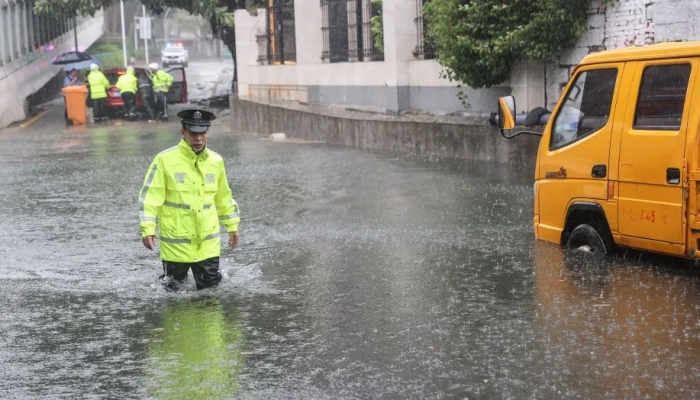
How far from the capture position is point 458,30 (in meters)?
19.9

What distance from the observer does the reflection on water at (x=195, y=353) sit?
6363 millimetres

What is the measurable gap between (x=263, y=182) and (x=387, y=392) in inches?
448

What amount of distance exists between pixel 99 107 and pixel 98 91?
63cm

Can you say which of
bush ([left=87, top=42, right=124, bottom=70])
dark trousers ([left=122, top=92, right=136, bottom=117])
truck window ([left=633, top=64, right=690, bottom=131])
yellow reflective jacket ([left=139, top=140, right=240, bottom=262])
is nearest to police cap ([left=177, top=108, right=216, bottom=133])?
yellow reflective jacket ([left=139, top=140, right=240, bottom=262])

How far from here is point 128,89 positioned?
35.3 metres

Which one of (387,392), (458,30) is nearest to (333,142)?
(458,30)

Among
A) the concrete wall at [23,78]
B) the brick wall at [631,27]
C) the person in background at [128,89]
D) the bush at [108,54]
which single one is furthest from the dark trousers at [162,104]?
the bush at [108,54]

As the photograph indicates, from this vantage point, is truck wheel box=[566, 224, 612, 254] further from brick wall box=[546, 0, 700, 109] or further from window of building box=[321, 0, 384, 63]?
window of building box=[321, 0, 384, 63]

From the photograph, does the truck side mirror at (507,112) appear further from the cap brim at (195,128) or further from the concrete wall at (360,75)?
the concrete wall at (360,75)

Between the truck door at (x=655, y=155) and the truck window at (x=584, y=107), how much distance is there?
321 mm

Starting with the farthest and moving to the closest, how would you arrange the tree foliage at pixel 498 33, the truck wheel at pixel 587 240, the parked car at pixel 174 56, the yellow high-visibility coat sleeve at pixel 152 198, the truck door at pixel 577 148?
the parked car at pixel 174 56 → the tree foliage at pixel 498 33 → the truck wheel at pixel 587 240 → the truck door at pixel 577 148 → the yellow high-visibility coat sleeve at pixel 152 198

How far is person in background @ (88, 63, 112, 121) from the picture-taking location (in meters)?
35.4

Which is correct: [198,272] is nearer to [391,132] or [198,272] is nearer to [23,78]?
[391,132]

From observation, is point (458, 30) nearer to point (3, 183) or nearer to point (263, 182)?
point (263, 182)
